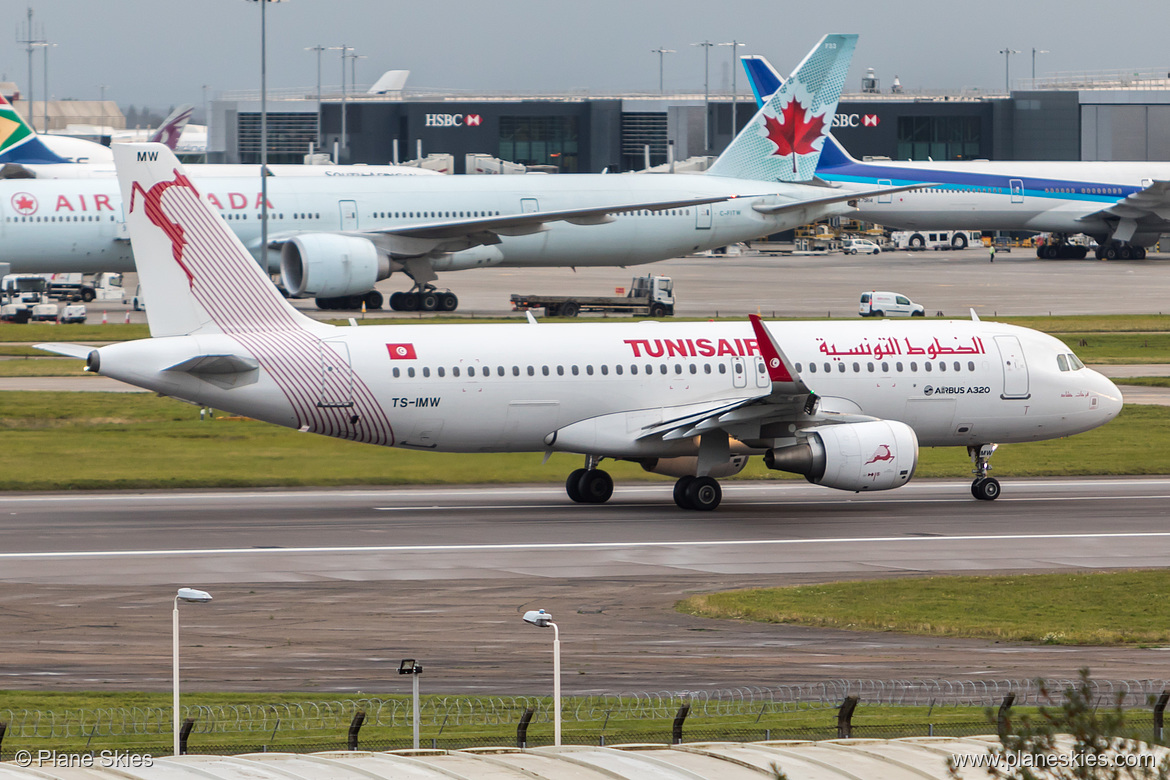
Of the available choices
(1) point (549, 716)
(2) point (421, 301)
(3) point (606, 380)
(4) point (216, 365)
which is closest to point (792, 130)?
(2) point (421, 301)

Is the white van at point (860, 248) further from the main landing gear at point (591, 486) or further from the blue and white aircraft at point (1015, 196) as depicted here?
the main landing gear at point (591, 486)

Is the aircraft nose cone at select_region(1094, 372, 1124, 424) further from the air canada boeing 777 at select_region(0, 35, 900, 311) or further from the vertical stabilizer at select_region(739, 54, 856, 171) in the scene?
the vertical stabilizer at select_region(739, 54, 856, 171)

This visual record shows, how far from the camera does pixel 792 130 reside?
80.6 metres

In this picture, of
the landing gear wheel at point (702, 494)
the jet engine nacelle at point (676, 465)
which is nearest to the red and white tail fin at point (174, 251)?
the jet engine nacelle at point (676, 465)

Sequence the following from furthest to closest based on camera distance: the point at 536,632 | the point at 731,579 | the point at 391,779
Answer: the point at 731,579 < the point at 536,632 < the point at 391,779

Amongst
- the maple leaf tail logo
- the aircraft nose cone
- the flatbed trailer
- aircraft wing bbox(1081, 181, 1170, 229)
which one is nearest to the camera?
the aircraft nose cone

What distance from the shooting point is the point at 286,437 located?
45.4m

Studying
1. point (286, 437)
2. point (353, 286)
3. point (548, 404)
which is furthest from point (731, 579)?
point (353, 286)

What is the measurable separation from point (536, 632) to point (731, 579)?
578 cm

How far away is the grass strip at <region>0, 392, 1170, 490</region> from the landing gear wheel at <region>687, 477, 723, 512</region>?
15.2ft

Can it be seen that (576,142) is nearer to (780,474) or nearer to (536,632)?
(780,474)

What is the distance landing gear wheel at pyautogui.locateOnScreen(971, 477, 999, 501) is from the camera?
3906 cm

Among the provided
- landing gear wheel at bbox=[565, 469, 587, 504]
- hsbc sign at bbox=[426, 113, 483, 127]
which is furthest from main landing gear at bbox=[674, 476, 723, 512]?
hsbc sign at bbox=[426, 113, 483, 127]

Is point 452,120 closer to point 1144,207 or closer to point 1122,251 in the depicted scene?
point 1122,251
